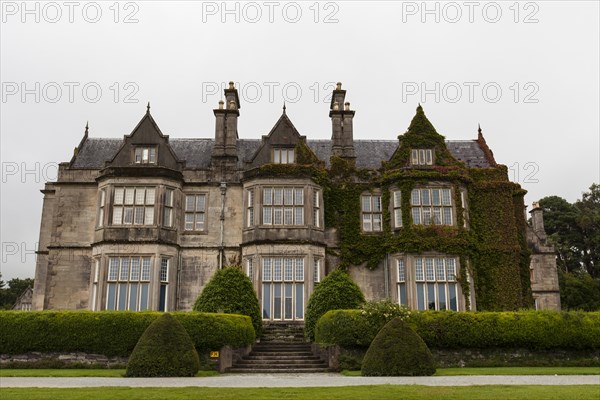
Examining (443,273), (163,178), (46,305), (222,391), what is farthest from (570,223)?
(222,391)

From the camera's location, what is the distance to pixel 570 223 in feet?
211

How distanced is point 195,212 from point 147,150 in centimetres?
432

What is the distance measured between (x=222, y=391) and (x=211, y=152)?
2233 cm

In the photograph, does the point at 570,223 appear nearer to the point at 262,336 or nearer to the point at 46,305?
the point at 262,336

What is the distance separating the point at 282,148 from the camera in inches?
1227

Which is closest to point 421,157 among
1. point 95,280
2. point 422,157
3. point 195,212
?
point 422,157

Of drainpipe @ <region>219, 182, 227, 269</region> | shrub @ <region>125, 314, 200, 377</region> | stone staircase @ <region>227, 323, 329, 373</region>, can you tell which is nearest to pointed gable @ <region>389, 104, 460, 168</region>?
drainpipe @ <region>219, 182, 227, 269</region>

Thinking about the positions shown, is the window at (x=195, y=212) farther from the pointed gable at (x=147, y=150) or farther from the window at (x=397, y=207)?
the window at (x=397, y=207)

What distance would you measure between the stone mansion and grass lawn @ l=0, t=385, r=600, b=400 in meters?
14.8

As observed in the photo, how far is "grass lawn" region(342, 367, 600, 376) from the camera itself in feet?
60.4

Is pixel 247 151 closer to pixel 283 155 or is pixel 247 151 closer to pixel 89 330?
pixel 283 155

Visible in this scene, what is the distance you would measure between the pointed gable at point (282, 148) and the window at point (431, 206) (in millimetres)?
5885

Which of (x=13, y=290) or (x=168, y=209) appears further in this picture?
(x=13, y=290)

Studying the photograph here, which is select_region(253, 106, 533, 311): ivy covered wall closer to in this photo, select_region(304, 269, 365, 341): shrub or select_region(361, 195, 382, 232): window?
select_region(361, 195, 382, 232): window
